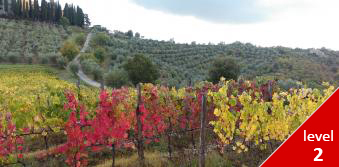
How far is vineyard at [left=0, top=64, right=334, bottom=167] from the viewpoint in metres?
6.50

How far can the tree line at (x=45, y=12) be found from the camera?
81.6 metres

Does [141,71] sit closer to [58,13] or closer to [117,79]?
[117,79]

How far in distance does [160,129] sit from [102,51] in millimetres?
45912

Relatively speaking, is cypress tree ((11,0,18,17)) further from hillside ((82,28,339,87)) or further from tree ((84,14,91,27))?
hillside ((82,28,339,87))

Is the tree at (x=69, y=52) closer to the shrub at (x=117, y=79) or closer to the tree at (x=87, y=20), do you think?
the shrub at (x=117, y=79)

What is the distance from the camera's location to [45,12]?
84.4 meters

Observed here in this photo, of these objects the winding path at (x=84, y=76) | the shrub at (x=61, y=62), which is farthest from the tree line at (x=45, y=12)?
the shrub at (x=61, y=62)

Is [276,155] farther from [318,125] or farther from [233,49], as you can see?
[233,49]

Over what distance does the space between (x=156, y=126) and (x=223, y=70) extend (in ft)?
87.3

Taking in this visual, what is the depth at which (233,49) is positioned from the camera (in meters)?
56.3

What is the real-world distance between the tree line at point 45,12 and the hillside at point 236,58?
32545 millimetres

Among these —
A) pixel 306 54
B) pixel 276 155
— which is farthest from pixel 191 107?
pixel 306 54

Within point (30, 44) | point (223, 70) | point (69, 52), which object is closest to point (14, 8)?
point (30, 44)

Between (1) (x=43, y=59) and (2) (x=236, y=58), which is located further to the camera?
(2) (x=236, y=58)
